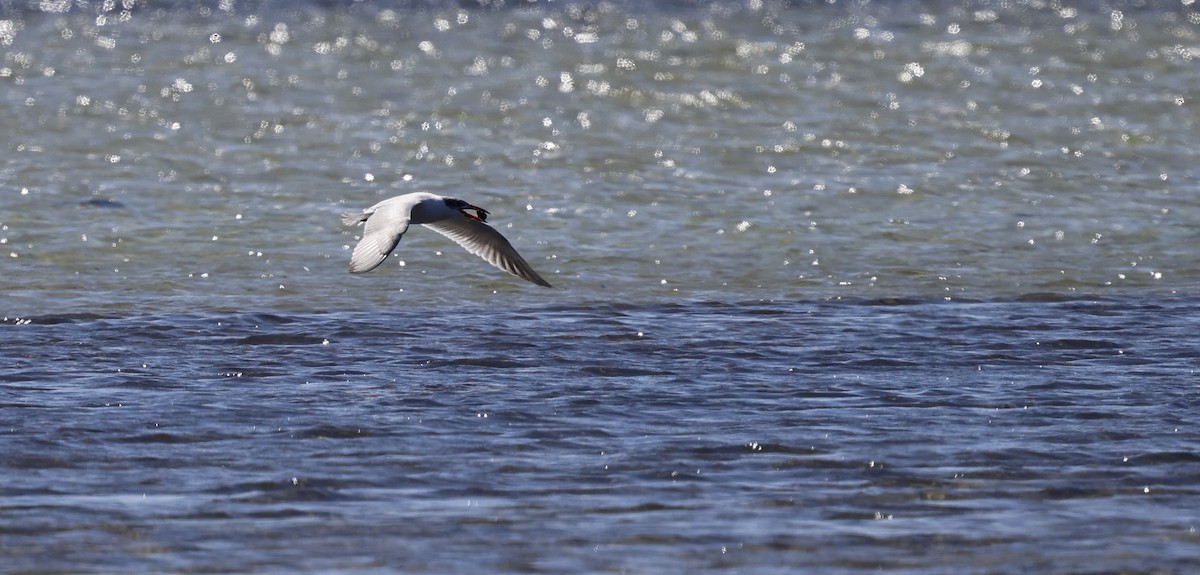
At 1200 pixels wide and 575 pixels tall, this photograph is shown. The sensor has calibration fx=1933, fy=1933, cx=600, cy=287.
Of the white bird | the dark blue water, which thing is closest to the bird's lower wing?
the white bird

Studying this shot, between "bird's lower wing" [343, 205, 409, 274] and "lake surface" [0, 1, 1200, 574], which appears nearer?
"lake surface" [0, 1, 1200, 574]

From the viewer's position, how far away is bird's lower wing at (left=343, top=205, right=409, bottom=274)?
26.9 feet

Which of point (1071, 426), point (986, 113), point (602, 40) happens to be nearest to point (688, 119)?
point (986, 113)

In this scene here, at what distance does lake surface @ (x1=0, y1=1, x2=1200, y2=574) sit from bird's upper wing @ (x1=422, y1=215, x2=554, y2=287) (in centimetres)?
27

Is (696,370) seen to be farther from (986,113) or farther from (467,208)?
(986,113)

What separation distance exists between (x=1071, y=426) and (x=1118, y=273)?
12.0 ft

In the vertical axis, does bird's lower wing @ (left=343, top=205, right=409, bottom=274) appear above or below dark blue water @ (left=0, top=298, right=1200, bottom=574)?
above

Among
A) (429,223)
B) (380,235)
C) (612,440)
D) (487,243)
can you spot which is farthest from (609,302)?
(612,440)

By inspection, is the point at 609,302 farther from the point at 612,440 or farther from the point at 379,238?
the point at 612,440

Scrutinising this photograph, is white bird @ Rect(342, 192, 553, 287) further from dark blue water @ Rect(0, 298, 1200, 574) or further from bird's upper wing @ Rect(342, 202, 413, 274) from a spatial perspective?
dark blue water @ Rect(0, 298, 1200, 574)

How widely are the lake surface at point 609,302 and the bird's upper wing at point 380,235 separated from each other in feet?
1.74

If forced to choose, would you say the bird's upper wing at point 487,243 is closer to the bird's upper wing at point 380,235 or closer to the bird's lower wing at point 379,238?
the bird's upper wing at point 380,235

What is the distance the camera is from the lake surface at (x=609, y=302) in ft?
20.4

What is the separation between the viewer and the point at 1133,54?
18547 millimetres
